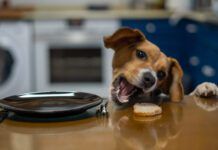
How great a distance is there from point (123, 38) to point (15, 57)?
9.83 ft

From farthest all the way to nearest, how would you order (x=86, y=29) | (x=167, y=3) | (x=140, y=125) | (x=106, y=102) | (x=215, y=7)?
(x=167, y=3), (x=86, y=29), (x=215, y=7), (x=106, y=102), (x=140, y=125)

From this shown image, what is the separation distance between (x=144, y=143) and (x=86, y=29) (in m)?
3.20

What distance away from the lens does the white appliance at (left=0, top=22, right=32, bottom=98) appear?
391 centimetres

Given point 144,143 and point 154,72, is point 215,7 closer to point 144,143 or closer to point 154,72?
point 154,72

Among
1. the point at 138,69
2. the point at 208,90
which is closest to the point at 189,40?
the point at 208,90

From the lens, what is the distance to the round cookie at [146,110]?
3.17ft

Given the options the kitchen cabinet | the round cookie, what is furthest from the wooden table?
the kitchen cabinet

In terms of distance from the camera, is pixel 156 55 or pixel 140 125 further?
pixel 156 55

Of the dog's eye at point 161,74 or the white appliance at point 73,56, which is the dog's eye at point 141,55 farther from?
the white appliance at point 73,56

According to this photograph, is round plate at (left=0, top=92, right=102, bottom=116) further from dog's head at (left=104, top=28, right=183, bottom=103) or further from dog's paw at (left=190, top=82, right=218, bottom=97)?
dog's paw at (left=190, top=82, right=218, bottom=97)

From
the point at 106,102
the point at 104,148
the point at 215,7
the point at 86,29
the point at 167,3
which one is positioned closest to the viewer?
the point at 104,148

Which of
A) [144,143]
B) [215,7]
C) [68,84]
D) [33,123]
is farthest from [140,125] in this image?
[68,84]

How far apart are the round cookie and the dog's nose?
69 millimetres

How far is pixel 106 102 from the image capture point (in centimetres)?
107
